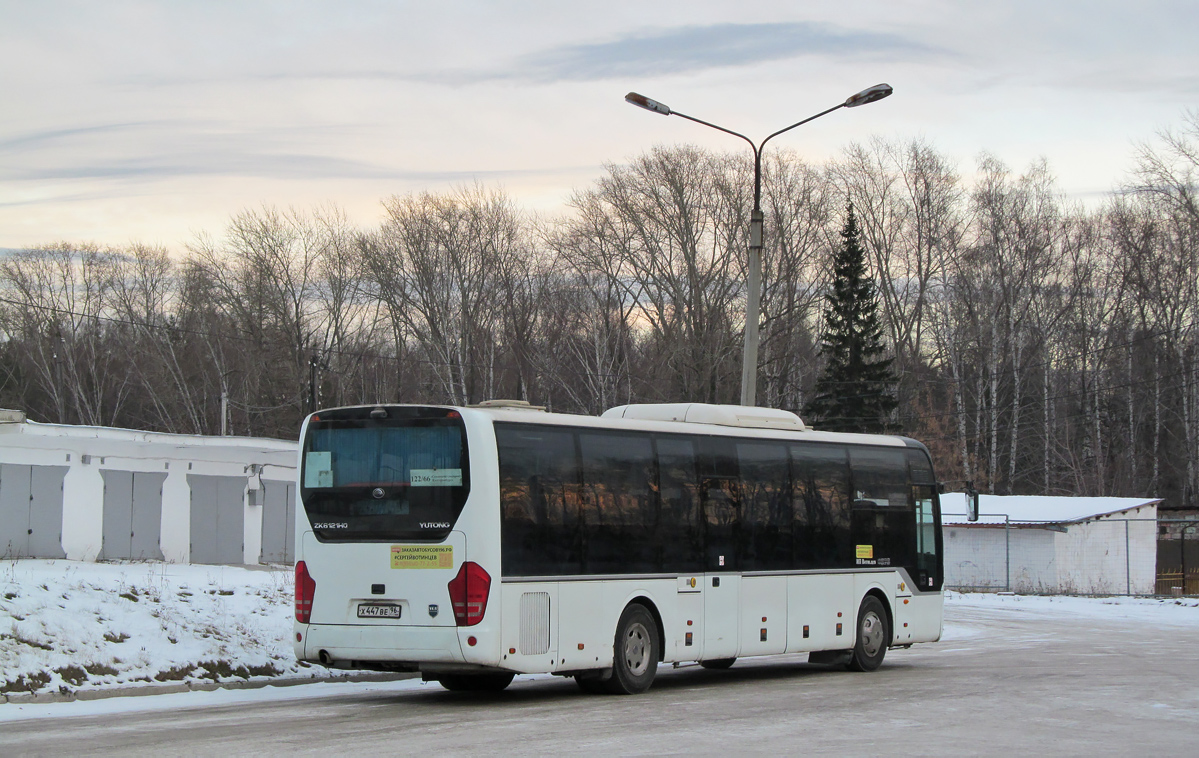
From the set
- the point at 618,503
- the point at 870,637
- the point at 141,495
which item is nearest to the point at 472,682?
the point at 618,503

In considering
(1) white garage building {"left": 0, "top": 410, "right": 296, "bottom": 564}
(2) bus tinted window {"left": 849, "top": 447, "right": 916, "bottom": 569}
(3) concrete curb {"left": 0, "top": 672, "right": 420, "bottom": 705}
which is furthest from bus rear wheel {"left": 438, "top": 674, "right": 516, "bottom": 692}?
(1) white garage building {"left": 0, "top": 410, "right": 296, "bottom": 564}

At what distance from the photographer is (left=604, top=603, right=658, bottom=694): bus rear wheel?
548 inches

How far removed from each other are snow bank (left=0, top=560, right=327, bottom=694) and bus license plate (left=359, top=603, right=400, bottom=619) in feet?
8.68

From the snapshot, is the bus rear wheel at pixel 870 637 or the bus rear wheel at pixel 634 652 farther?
the bus rear wheel at pixel 870 637

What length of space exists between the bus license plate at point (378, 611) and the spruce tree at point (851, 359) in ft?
167

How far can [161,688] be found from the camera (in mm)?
13680

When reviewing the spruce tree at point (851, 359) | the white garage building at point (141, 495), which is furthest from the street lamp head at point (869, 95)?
the spruce tree at point (851, 359)

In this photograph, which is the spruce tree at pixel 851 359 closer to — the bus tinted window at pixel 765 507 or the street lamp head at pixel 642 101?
the street lamp head at pixel 642 101

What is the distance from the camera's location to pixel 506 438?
12.9 meters

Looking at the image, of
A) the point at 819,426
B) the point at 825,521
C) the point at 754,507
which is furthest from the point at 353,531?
the point at 819,426

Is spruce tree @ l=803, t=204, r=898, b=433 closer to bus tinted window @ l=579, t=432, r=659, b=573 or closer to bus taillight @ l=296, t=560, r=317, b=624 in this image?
bus tinted window @ l=579, t=432, r=659, b=573

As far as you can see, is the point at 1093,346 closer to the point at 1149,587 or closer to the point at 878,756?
the point at 1149,587

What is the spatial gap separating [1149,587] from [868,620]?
35.5 meters

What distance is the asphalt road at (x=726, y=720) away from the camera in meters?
9.72
